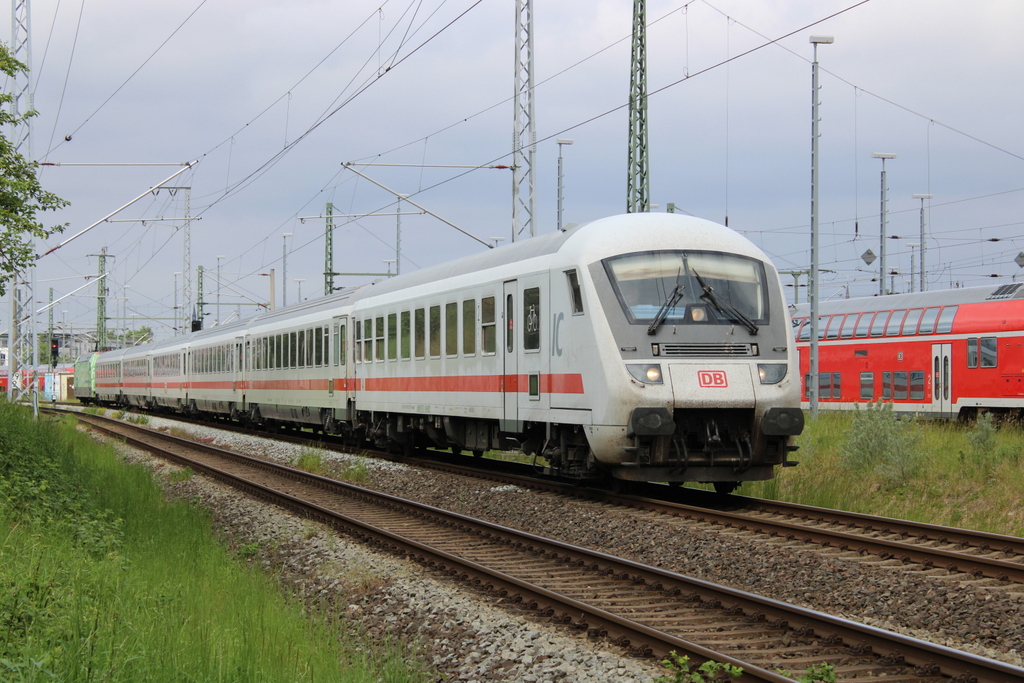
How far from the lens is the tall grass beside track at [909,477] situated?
12688mm

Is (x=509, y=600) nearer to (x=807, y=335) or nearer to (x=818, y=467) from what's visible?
(x=818, y=467)

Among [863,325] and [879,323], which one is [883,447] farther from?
[863,325]

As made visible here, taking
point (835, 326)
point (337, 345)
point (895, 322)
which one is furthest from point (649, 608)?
point (835, 326)

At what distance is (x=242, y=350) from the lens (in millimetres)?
33656

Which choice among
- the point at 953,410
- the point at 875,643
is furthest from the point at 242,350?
the point at 875,643

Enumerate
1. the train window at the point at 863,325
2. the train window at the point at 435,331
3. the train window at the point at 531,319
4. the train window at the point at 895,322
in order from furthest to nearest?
the train window at the point at 863,325 < the train window at the point at 895,322 < the train window at the point at 435,331 < the train window at the point at 531,319

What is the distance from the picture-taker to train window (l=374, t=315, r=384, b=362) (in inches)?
807

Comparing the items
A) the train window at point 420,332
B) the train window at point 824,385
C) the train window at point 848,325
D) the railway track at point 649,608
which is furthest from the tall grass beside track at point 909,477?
the train window at point 824,385

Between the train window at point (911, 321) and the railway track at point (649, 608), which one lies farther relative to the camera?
the train window at point (911, 321)

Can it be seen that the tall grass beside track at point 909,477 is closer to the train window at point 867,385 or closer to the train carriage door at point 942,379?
the train carriage door at point 942,379

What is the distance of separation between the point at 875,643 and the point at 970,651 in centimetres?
73

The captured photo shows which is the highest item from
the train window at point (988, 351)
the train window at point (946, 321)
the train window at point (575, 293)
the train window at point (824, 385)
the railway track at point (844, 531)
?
the train window at point (946, 321)

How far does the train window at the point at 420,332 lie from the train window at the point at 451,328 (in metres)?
0.94

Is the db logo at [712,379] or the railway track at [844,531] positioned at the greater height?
the db logo at [712,379]
